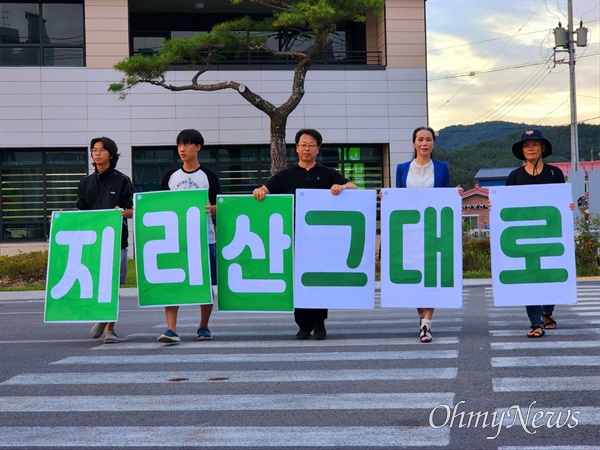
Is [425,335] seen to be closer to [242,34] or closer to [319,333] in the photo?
[319,333]

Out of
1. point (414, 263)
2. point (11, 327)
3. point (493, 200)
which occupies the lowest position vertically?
point (11, 327)

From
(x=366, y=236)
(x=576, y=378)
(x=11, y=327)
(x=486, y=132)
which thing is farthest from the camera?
(x=486, y=132)

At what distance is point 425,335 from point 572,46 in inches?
1232

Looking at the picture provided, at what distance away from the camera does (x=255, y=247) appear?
942 centimetres

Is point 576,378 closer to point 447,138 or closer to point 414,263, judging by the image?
point 414,263

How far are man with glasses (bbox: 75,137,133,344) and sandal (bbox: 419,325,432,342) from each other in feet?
10.2

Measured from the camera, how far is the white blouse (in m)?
9.45

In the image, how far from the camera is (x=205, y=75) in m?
30.1

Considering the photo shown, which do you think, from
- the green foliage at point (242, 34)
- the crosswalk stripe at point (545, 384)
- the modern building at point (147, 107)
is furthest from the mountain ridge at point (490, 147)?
the crosswalk stripe at point (545, 384)

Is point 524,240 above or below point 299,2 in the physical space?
below

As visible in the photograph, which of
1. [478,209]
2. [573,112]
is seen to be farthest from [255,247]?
[478,209]

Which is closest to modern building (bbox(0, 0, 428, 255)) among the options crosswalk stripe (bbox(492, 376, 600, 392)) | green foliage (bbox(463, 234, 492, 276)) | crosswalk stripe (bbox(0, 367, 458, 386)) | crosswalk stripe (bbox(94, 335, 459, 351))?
green foliage (bbox(463, 234, 492, 276))

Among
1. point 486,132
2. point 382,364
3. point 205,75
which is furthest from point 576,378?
point 486,132

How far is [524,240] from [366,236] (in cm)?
162
